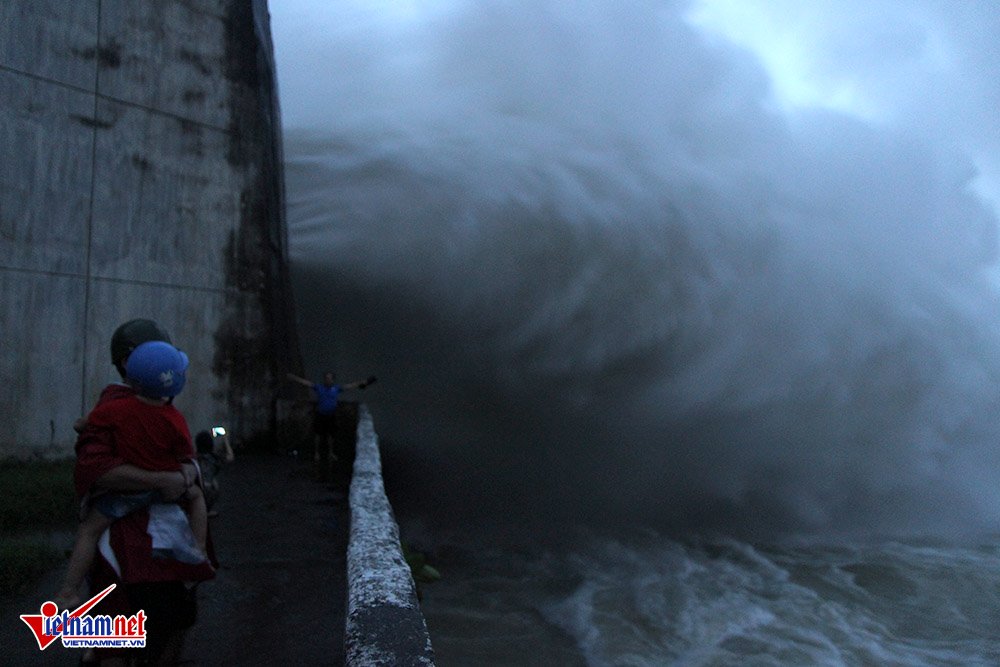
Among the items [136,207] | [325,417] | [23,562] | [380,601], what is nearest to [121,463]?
[380,601]

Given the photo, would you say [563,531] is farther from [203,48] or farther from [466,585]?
[203,48]

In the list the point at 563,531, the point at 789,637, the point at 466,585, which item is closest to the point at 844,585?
the point at 789,637

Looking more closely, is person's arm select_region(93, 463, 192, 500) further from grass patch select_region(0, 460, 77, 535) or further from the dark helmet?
grass patch select_region(0, 460, 77, 535)

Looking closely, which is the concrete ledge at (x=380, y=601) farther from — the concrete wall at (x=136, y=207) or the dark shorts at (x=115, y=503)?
the concrete wall at (x=136, y=207)

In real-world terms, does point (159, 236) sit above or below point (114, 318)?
above

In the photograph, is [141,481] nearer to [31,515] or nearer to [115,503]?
[115,503]

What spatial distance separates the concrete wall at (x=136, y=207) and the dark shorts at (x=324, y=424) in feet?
4.98

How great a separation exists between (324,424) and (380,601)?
727 cm

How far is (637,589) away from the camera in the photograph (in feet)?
46.5

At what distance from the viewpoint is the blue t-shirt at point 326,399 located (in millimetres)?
10836

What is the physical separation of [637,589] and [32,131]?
1111cm

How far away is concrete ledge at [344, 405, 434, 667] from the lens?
3479mm

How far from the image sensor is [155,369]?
124 inches

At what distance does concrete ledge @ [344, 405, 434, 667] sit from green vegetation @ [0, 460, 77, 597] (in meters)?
2.16
